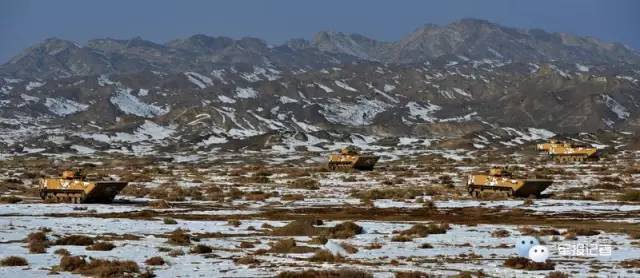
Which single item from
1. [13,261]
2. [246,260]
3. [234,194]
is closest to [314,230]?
[246,260]

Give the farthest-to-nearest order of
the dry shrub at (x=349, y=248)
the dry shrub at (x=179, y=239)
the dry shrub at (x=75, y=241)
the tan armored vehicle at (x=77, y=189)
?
1. the tan armored vehicle at (x=77, y=189)
2. the dry shrub at (x=179, y=239)
3. the dry shrub at (x=75, y=241)
4. the dry shrub at (x=349, y=248)

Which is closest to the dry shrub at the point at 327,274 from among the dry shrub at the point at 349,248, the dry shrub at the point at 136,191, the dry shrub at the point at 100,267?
the dry shrub at the point at 100,267

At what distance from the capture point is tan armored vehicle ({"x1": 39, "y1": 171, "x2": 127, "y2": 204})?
4788 centimetres

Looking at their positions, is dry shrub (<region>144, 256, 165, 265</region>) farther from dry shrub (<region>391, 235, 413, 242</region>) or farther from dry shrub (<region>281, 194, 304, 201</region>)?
dry shrub (<region>281, 194, 304, 201</region>)

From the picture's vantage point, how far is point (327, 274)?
2105 centimetres

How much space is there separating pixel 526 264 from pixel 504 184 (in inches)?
1203

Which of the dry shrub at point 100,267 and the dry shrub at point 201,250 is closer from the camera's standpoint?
the dry shrub at point 100,267

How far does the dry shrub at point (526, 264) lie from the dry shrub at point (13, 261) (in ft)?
42.6

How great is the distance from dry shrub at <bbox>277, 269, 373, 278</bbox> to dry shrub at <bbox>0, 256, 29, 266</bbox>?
742 centimetres

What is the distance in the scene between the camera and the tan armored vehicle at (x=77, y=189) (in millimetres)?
47875

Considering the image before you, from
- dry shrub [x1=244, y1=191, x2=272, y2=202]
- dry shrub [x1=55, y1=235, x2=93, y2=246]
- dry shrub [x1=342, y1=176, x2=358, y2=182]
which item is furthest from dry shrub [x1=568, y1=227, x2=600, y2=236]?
dry shrub [x1=342, y1=176, x2=358, y2=182]

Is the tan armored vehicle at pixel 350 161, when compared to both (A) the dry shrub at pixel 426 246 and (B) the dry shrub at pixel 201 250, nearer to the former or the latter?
(A) the dry shrub at pixel 426 246

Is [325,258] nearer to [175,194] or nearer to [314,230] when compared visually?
[314,230]

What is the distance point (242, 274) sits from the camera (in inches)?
877
